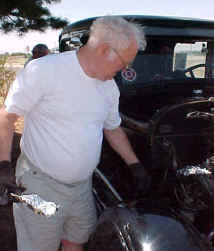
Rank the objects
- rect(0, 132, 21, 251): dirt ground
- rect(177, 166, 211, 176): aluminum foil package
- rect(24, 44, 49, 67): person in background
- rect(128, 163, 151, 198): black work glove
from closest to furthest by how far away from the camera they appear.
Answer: rect(177, 166, 211, 176): aluminum foil package
rect(128, 163, 151, 198): black work glove
rect(0, 132, 21, 251): dirt ground
rect(24, 44, 49, 67): person in background

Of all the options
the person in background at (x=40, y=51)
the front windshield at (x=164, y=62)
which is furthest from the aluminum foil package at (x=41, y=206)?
the person in background at (x=40, y=51)

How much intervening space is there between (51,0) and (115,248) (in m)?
5.61

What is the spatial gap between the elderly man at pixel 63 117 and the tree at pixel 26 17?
4.51 meters

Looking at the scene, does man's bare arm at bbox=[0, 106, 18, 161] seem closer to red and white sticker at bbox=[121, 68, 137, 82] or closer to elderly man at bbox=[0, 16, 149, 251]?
elderly man at bbox=[0, 16, 149, 251]

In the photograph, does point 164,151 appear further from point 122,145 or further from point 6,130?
point 6,130

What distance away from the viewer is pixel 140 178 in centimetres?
196

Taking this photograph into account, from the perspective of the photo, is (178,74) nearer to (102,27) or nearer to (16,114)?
(102,27)

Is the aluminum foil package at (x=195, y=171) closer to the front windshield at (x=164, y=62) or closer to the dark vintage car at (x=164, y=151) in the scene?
the dark vintage car at (x=164, y=151)

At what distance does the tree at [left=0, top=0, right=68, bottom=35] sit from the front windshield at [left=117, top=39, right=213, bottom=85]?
141 inches

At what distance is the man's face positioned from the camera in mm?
1624

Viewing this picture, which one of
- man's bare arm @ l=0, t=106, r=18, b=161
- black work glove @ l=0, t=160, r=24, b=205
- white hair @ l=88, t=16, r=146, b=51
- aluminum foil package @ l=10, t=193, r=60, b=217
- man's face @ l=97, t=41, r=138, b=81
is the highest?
white hair @ l=88, t=16, r=146, b=51

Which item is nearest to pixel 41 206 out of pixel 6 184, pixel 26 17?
pixel 6 184

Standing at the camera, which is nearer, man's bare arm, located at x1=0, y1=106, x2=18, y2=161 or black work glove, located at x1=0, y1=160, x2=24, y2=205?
black work glove, located at x1=0, y1=160, x2=24, y2=205

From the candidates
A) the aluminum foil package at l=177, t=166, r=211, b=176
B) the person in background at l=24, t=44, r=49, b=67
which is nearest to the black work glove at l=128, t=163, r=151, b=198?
the aluminum foil package at l=177, t=166, r=211, b=176
